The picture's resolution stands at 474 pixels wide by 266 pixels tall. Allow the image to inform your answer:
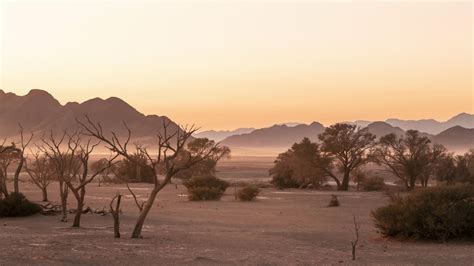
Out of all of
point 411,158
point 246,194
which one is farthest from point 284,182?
point 246,194

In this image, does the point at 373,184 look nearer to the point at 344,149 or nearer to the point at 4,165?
the point at 344,149

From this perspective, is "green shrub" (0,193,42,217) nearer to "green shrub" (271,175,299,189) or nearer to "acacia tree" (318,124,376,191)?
"acacia tree" (318,124,376,191)

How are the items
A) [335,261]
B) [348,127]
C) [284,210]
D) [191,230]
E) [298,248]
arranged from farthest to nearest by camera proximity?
[348,127] < [284,210] < [191,230] < [298,248] < [335,261]

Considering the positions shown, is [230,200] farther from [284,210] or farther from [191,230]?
[191,230]

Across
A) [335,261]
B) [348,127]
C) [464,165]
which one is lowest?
[335,261]

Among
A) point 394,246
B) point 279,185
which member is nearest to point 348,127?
point 279,185

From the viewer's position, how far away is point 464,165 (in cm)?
5006

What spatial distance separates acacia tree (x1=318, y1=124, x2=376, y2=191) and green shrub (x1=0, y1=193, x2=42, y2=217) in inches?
1253

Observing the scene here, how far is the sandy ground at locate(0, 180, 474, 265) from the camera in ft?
48.7

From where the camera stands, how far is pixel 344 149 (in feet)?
177

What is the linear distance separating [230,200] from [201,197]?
1927 mm

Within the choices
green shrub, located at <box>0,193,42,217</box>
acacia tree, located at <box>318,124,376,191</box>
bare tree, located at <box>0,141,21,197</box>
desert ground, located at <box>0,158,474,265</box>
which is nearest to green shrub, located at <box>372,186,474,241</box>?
desert ground, located at <box>0,158,474,265</box>

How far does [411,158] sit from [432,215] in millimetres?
31234

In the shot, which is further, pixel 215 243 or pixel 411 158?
pixel 411 158
